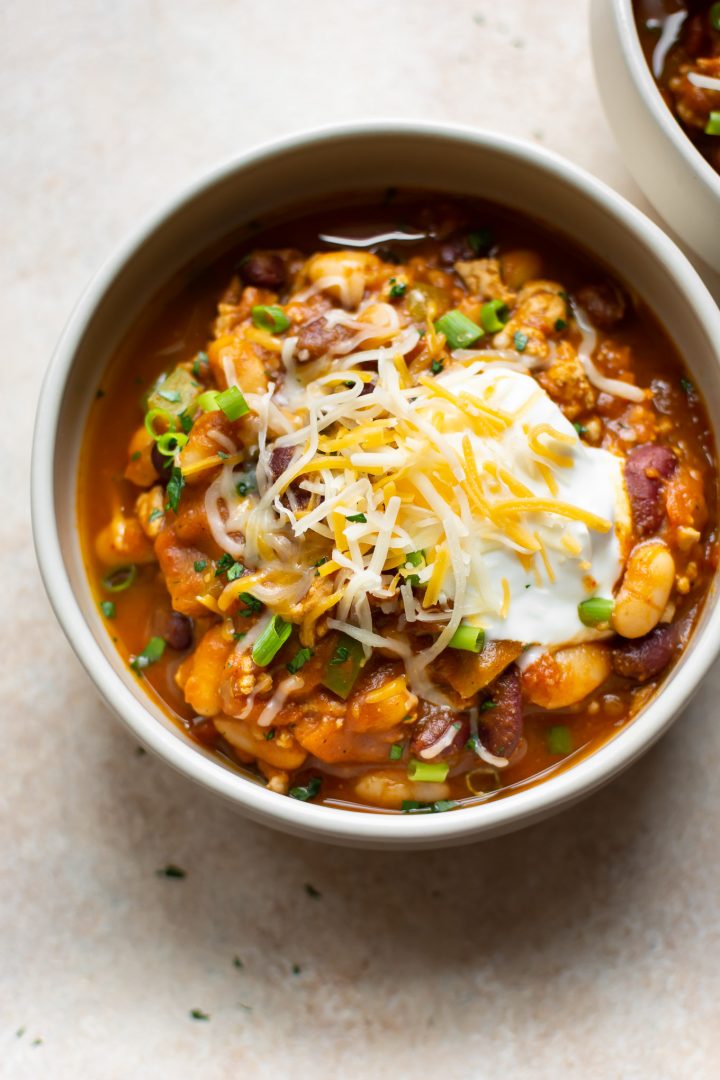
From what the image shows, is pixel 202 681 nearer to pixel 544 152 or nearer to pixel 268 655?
pixel 268 655

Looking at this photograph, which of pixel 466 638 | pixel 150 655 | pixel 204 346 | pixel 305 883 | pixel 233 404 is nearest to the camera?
pixel 466 638

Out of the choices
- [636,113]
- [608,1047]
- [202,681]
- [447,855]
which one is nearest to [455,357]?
[636,113]

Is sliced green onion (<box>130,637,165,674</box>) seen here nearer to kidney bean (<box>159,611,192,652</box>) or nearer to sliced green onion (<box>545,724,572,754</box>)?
kidney bean (<box>159,611,192,652</box>)

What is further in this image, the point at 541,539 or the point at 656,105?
the point at 656,105

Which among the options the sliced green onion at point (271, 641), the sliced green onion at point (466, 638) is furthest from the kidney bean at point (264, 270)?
the sliced green onion at point (466, 638)

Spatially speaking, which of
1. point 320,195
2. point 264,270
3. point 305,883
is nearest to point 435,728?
point 305,883

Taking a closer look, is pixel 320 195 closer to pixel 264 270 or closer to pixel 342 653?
pixel 264 270
